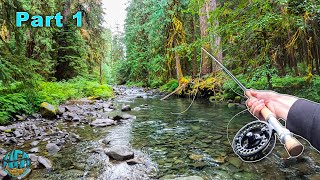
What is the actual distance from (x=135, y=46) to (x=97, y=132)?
81.5 feet

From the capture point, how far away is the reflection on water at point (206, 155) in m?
3.95

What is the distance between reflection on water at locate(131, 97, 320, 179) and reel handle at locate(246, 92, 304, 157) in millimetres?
2535

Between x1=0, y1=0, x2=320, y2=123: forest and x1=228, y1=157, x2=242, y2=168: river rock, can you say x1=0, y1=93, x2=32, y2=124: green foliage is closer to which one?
x1=0, y1=0, x2=320, y2=123: forest

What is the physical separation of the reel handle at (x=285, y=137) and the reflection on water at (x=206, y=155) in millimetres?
2535

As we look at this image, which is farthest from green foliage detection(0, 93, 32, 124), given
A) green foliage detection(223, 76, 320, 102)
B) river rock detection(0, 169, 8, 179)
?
green foliage detection(223, 76, 320, 102)

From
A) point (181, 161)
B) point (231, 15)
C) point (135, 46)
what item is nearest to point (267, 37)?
point (231, 15)

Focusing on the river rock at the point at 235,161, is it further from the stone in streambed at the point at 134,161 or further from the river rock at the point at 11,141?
the river rock at the point at 11,141

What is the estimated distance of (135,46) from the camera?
30641 mm

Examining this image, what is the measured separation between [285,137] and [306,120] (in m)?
0.18

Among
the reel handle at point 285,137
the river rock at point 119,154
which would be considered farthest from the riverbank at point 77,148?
the reel handle at point 285,137

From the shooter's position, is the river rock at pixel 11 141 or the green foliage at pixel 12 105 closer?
the river rock at pixel 11 141

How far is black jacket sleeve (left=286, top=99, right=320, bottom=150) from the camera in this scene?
1.28 m

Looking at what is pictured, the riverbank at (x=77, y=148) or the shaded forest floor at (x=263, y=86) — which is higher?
the shaded forest floor at (x=263, y=86)

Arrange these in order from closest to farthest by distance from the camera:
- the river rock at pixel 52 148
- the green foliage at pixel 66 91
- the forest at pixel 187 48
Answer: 1. the river rock at pixel 52 148
2. the forest at pixel 187 48
3. the green foliage at pixel 66 91
